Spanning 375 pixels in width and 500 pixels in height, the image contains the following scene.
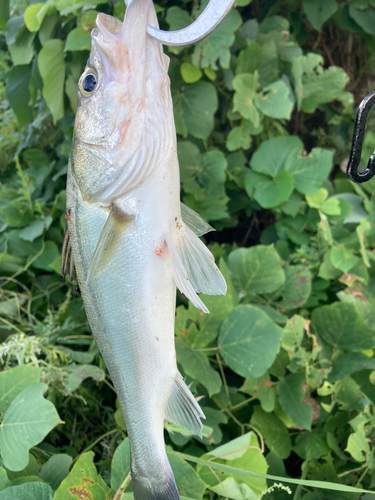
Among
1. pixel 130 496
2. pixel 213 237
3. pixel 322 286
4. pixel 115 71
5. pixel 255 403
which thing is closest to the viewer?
pixel 115 71

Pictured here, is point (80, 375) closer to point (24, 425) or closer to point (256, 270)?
point (24, 425)

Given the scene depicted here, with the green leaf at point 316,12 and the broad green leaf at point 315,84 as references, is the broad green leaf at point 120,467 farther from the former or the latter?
the green leaf at point 316,12

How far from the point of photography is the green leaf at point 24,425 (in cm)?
67

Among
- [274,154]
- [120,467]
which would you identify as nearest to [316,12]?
[274,154]

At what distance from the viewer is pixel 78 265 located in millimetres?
539

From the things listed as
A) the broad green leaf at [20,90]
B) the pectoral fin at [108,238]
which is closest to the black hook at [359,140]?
the pectoral fin at [108,238]

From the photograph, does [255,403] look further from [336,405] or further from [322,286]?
[322,286]

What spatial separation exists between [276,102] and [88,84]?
0.82m

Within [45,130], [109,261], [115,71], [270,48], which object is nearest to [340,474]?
[109,261]

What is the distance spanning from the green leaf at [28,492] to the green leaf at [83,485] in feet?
0.15

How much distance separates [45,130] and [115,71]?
1245mm

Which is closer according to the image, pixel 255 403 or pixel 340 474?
pixel 340 474

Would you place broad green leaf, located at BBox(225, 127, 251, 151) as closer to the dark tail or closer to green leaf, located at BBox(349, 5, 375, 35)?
green leaf, located at BBox(349, 5, 375, 35)

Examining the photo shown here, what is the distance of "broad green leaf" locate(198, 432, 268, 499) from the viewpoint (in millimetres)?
736
